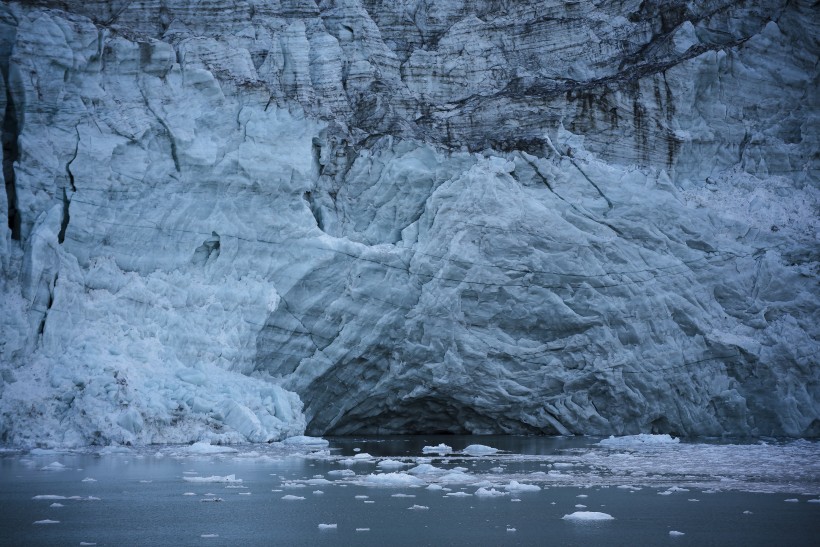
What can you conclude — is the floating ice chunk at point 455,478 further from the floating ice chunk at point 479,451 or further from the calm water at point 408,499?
the floating ice chunk at point 479,451

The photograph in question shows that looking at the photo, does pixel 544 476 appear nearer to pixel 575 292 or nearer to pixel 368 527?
pixel 368 527

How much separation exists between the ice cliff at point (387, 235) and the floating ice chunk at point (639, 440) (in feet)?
3.84

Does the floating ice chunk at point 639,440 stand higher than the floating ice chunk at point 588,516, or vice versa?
the floating ice chunk at point 639,440

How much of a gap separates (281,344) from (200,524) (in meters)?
10.1

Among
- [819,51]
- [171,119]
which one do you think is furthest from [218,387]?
[819,51]

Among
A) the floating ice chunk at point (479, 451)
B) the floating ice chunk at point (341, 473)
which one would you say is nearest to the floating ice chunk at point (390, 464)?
the floating ice chunk at point (341, 473)

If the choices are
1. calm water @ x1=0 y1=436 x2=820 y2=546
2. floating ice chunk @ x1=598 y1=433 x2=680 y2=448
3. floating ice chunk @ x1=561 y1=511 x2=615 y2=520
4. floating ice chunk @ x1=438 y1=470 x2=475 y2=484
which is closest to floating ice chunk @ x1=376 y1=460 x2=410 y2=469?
calm water @ x1=0 y1=436 x2=820 y2=546

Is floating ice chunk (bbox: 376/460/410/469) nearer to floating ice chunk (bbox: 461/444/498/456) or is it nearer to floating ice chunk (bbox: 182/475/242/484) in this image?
floating ice chunk (bbox: 182/475/242/484)

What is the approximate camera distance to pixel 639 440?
1680cm

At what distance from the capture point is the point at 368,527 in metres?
7.32

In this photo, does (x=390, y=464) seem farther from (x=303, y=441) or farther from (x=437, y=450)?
(x=303, y=441)

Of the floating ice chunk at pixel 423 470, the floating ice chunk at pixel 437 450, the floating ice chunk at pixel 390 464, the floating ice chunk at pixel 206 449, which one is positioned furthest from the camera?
the floating ice chunk at pixel 437 450

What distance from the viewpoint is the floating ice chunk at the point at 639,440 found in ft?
53.7

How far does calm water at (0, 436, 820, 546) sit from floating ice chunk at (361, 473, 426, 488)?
7cm
